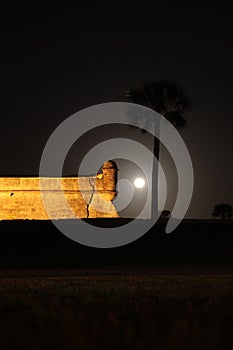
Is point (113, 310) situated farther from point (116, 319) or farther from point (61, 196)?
point (61, 196)

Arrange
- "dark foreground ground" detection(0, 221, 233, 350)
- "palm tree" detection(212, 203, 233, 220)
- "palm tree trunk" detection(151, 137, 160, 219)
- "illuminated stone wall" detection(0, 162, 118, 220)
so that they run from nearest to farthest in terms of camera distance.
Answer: "dark foreground ground" detection(0, 221, 233, 350), "palm tree trunk" detection(151, 137, 160, 219), "illuminated stone wall" detection(0, 162, 118, 220), "palm tree" detection(212, 203, 233, 220)

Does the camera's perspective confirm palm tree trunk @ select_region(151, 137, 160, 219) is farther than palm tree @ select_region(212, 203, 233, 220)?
No

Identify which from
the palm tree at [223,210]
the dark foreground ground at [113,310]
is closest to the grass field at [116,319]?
the dark foreground ground at [113,310]

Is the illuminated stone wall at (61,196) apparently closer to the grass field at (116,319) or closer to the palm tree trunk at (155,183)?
the palm tree trunk at (155,183)

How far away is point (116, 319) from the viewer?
440 inches

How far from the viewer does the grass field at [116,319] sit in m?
9.09

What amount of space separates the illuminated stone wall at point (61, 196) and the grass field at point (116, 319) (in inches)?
1108

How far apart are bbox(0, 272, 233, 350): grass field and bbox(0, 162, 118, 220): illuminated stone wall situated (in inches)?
1108

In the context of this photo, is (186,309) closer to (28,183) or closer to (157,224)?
(157,224)

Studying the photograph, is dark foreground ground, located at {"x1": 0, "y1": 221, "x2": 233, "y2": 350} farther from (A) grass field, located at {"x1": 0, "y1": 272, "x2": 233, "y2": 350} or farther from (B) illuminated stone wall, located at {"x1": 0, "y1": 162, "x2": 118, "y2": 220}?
(B) illuminated stone wall, located at {"x1": 0, "y1": 162, "x2": 118, "y2": 220}

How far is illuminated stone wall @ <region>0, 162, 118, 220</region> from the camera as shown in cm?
4500

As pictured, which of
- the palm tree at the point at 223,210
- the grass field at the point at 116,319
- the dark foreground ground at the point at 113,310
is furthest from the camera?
the palm tree at the point at 223,210

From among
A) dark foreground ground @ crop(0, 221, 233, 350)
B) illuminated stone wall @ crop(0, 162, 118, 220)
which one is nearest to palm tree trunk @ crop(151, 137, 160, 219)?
illuminated stone wall @ crop(0, 162, 118, 220)

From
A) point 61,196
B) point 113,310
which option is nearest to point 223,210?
point 61,196
